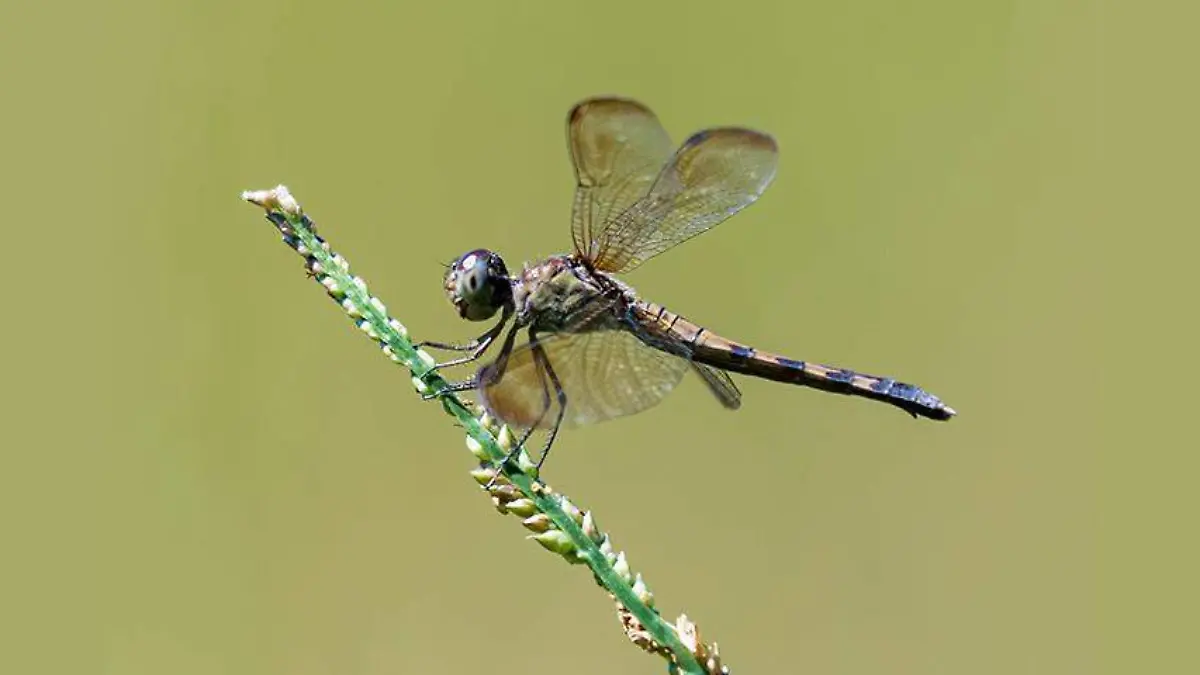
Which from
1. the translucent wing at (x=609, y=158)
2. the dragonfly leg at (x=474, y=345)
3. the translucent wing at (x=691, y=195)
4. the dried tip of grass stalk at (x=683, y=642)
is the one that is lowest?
the dried tip of grass stalk at (x=683, y=642)

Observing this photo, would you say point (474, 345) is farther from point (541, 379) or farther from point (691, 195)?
point (691, 195)

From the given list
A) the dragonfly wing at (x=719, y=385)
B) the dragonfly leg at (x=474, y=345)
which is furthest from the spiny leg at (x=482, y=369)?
the dragonfly wing at (x=719, y=385)

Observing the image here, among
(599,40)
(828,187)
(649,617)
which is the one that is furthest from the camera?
(599,40)

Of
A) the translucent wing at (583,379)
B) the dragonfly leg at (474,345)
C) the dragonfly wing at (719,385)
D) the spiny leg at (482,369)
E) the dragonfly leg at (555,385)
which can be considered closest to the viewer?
the spiny leg at (482,369)

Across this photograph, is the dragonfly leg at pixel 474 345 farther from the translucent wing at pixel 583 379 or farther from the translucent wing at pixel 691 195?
the translucent wing at pixel 691 195

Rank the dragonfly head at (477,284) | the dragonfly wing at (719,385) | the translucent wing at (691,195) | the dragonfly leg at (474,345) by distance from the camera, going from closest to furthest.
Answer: the dragonfly leg at (474,345), the dragonfly head at (477,284), the translucent wing at (691,195), the dragonfly wing at (719,385)

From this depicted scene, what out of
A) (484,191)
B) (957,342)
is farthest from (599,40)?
(957,342)

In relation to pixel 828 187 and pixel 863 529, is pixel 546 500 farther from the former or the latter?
pixel 828 187

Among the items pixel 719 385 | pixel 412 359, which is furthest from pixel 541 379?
pixel 719 385
